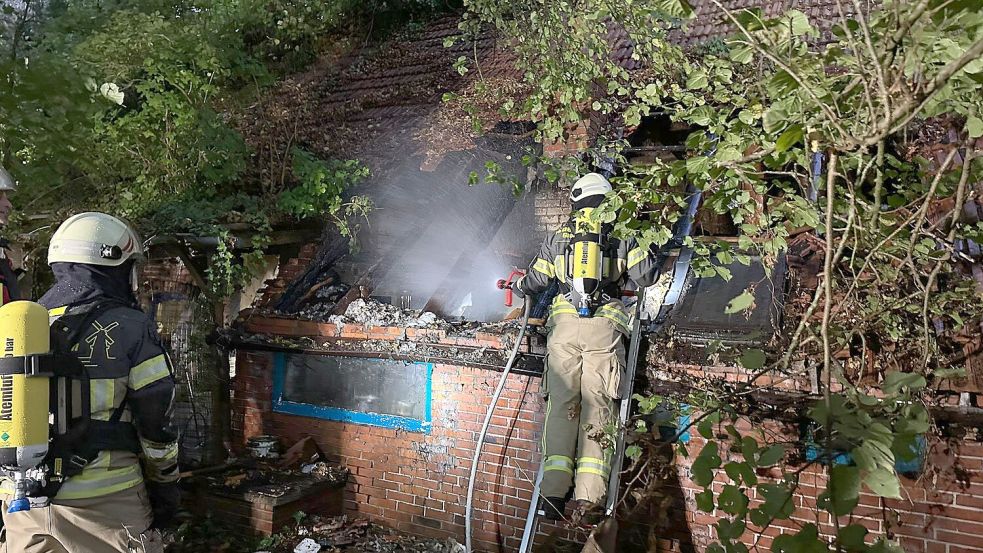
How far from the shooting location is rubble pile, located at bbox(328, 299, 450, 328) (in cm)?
563

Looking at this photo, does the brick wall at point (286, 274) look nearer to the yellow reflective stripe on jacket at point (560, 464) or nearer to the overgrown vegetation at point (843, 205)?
the yellow reflective stripe on jacket at point (560, 464)

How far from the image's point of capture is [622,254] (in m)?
4.60

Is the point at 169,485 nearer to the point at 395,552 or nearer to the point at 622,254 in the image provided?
the point at 395,552

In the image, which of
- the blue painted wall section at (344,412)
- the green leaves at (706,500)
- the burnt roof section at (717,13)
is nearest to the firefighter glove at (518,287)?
the blue painted wall section at (344,412)

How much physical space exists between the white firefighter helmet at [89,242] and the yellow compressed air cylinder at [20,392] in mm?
454

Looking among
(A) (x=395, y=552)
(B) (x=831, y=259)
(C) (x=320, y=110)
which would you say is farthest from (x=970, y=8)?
(C) (x=320, y=110)

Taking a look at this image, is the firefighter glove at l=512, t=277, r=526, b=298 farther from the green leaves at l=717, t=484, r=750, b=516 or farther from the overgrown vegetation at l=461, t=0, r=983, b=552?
the green leaves at l=717, t=484, r=750, b=516

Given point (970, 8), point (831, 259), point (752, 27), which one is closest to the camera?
point (970, 8)

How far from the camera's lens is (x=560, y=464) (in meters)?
4.36

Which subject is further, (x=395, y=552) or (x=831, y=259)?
(x=395, y=552)

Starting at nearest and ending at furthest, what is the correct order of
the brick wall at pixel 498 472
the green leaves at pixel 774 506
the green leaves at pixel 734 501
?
1. the green leaves at pixel 774 506
2. the green leaves at pixel 734 501
3. the brick wall at pixel 498 472

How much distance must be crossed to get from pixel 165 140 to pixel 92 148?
691mm

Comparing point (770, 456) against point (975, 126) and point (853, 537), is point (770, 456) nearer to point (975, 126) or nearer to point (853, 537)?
point (853, 537)

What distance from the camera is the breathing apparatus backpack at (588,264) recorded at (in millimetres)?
4469
